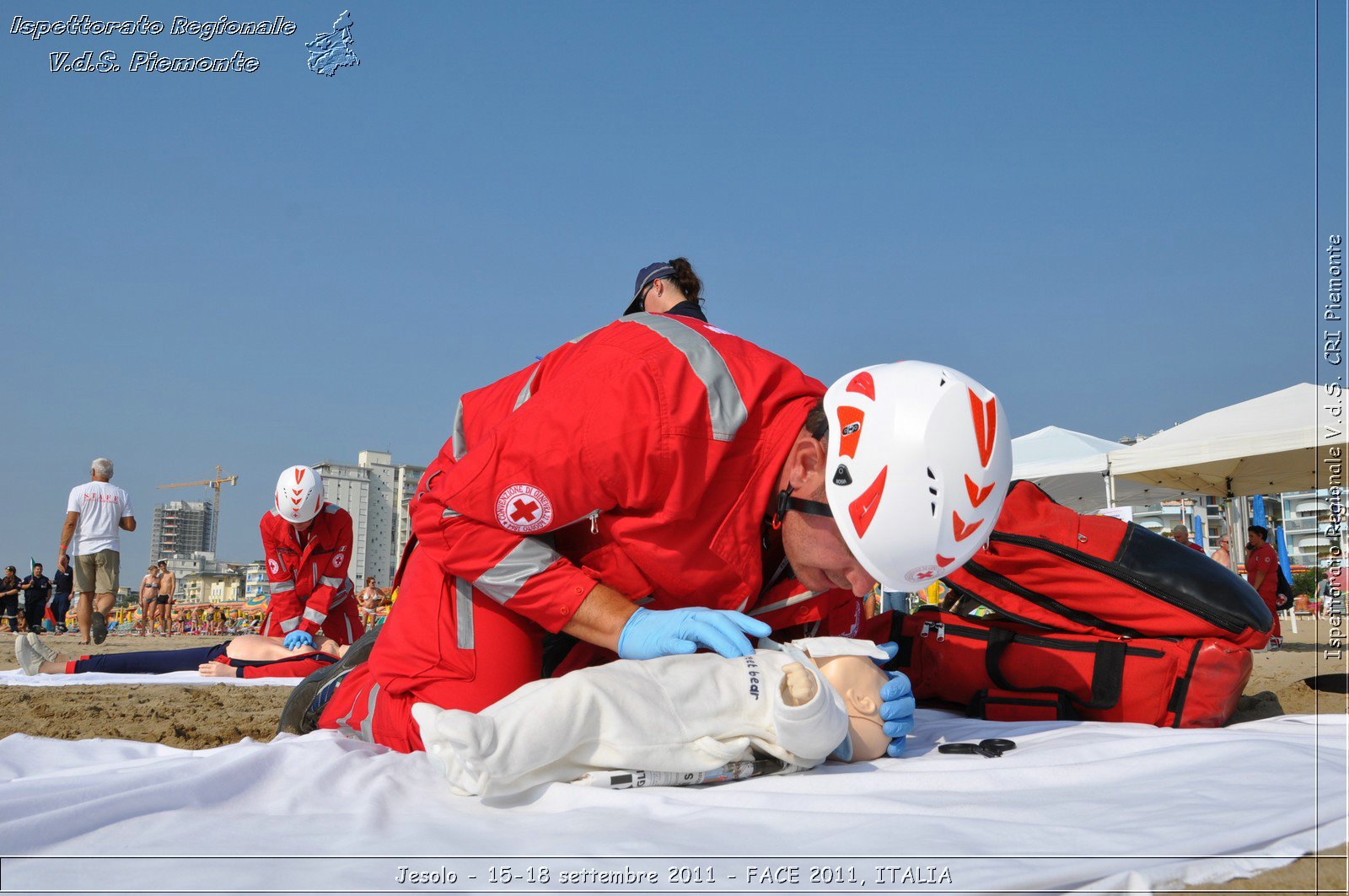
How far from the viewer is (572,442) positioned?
2.18 m

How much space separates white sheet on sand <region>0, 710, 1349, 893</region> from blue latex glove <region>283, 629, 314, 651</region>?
4.51m

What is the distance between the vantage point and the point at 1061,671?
10.5ft

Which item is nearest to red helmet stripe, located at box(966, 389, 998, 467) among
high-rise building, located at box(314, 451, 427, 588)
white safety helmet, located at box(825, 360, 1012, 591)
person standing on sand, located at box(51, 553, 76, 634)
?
white safety helmet, located at box(825, 360, 1012, 591)

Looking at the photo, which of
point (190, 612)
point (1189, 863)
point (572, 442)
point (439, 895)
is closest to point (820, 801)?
point (1189, 863)

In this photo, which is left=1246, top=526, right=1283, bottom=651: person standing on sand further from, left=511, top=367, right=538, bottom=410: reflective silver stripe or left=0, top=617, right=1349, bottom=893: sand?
left=511, top=367, right=538, bottom=410: reflective silver stripe

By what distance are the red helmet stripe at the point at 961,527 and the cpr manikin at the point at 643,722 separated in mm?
485

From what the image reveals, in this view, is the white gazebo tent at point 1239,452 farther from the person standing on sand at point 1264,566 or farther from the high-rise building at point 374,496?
the high-rise building at point 374,496

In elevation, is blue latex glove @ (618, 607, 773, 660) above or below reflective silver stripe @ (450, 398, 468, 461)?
below

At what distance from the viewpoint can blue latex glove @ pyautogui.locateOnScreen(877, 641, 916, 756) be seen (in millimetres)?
2404

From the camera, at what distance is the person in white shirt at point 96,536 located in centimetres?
998

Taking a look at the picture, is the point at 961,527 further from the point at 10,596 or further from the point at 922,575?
the point at 10,596

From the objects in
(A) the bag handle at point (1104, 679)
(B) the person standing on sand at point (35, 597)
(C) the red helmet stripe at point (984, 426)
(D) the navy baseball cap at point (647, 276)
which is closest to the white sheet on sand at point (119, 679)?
(D) the navy baseball cap at point (647, 276)

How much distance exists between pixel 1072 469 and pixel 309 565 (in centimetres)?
1091

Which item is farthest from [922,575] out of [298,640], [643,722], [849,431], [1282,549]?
[1282,549]
